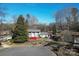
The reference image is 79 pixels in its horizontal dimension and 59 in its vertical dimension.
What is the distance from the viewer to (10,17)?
707 centimetres

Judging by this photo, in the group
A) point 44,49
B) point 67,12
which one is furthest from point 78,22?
point 44,49

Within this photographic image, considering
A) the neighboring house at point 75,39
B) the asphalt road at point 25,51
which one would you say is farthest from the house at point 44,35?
the neighboring house at point 75,39

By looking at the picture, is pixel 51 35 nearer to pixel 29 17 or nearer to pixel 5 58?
pixel 29 17

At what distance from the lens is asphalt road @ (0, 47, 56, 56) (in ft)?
23.2

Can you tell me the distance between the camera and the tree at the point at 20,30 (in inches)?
279

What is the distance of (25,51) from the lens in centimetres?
709

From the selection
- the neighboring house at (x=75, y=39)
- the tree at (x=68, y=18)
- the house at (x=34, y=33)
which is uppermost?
the tree at (x=68, y=18)

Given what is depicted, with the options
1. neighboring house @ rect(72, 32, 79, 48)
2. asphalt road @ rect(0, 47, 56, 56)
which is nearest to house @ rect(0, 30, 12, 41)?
asphalt road @ rect(0, 47, 56, 56)

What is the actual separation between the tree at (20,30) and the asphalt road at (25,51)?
7.2 inches

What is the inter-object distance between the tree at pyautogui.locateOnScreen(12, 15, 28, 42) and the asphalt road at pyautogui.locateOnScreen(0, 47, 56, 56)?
0.18 meters

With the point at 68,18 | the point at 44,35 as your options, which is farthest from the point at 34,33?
the point at 68,18

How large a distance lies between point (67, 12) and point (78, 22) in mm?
286

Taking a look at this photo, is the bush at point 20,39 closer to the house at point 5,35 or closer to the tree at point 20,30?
the tree at point 20,30

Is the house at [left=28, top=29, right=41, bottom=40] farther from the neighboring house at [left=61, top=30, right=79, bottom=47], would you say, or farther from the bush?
the neighboring house at [left=61, top=30, right=79, bottom=47]
